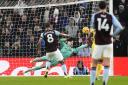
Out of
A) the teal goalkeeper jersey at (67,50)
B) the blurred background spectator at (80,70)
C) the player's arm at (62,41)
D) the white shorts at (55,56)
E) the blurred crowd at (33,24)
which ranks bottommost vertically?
the blurred background spectator at (80,70)

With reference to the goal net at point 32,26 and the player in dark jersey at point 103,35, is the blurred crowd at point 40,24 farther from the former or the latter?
the player in dark jersey at point 103,35

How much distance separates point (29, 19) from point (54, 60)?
4444mm

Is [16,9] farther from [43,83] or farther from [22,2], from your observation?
[43,83]

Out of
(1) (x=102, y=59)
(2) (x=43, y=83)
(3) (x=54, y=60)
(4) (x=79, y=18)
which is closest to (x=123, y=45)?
(4) (x=79, y=18)

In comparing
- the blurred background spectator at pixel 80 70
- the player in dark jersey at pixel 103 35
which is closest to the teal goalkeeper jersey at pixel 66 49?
the blurred background spectator at pixel 80 70

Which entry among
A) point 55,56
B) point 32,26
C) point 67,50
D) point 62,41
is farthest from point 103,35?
point 32,26

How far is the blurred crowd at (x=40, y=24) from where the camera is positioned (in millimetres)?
24375

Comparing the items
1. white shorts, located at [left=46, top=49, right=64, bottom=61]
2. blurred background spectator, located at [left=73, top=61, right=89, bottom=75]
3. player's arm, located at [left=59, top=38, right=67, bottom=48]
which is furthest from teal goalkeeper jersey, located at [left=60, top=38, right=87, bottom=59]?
white shorts, located at [left=46, top=49, right=64, bottom=61]

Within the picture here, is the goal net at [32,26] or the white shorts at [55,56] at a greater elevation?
the goal net at [32,26]

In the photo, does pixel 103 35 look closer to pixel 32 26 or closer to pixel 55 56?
pixel 55 56

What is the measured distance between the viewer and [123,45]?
2420cm

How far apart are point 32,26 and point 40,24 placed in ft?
1.20

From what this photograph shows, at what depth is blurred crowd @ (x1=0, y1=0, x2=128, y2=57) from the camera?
80.0ft

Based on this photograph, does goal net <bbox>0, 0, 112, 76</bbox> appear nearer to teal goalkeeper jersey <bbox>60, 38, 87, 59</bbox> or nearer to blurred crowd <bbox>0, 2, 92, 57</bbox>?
blurred crowd <bbox>0, 2, 92, 57</bbox>
